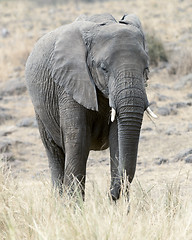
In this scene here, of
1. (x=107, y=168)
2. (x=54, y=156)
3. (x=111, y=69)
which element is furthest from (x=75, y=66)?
(x=107, y=168)

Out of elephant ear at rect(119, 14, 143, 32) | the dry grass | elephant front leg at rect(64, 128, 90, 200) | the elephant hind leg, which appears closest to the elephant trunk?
elephant front leg at rect(64, 128, 90, 200)

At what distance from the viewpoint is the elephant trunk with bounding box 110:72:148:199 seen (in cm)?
466

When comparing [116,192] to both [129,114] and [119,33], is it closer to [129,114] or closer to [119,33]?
[129,114]

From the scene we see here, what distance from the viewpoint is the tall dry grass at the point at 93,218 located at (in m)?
3.91

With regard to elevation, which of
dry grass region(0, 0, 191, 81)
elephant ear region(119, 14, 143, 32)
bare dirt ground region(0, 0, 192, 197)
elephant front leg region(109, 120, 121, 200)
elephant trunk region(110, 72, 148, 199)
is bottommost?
dry grass region(0, 0, 191, 81)

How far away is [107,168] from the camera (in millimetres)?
8414

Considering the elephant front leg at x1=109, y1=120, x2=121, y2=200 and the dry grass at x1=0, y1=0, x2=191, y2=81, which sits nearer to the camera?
the elephant front leg at x1=109, y1=120, x2=121, y2=200

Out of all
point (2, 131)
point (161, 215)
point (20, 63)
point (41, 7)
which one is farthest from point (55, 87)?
point (41, 7)

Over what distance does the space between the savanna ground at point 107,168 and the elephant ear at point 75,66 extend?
592 millimetres

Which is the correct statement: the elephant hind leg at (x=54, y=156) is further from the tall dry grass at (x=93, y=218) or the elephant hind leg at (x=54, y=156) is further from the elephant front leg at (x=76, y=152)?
the tall dry grass at (x=93, y=218)

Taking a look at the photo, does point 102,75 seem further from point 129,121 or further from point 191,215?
point 191,215

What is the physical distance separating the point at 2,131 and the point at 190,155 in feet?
12.4

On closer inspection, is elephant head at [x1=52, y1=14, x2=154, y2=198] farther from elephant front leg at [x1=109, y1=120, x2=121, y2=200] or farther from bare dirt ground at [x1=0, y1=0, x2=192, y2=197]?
bare dirt ground at [x1=0, y1=0, x2=192, y2=197]

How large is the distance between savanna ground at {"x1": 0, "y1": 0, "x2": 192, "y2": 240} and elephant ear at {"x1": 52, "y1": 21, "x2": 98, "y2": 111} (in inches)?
23.3
